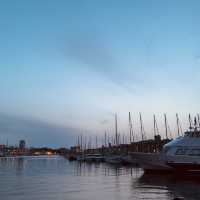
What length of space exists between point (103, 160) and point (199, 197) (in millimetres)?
85120

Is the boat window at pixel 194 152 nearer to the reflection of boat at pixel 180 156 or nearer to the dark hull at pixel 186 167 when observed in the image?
the reflection of boat at pixel 180 156

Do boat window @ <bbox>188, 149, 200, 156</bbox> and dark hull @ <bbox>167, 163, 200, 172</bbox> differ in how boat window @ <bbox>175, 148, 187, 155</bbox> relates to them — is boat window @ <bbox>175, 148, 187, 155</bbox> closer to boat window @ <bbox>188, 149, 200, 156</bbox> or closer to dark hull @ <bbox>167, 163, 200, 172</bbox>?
boat window @ <bbox>188, 149, 200, 156</bbox>

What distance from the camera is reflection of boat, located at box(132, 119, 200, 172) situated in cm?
4681

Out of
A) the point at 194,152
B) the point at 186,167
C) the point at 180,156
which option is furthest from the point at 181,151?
the point at 186,167

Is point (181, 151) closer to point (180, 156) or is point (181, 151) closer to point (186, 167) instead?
point (180, 156)

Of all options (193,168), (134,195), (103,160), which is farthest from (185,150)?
(103,160)

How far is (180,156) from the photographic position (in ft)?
157

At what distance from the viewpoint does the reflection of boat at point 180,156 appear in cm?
4681

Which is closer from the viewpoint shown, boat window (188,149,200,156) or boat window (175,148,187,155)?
boat window (188,149,200,156)

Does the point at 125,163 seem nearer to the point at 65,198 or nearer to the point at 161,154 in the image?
the point at 161,154

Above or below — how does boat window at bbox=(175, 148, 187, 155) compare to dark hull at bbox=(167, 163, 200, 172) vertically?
above

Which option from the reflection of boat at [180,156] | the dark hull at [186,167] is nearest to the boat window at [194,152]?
the reflection of boat at [180,156]

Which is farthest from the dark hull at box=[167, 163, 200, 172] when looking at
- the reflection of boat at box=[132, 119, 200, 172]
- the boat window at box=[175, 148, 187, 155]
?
the boat window at box=[175, 148, 187, 155]

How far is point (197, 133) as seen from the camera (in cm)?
4981
